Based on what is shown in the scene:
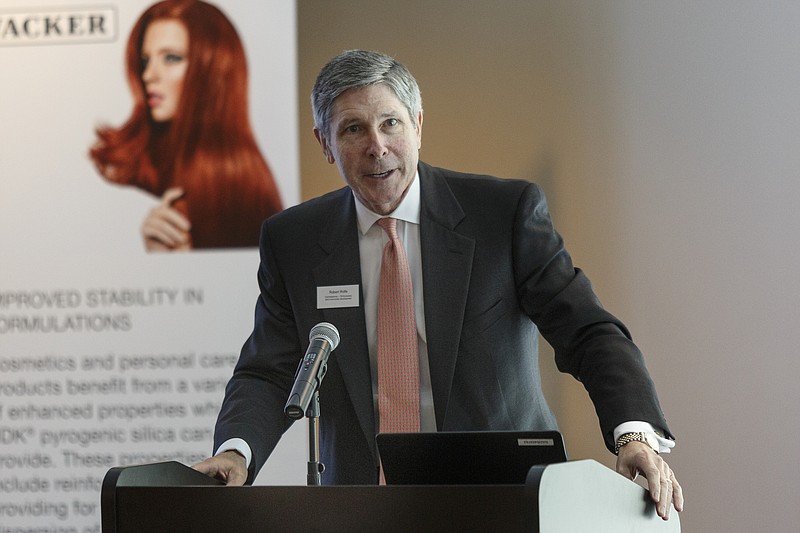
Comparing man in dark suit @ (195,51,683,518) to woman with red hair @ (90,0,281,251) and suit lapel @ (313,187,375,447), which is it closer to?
suit lapel @ (313,187,375,447)

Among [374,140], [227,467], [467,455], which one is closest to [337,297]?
[374,140]

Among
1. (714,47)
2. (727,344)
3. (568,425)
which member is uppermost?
(714,47)

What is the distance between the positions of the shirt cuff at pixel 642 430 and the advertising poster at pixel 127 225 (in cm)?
202

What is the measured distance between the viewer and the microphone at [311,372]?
1.63m

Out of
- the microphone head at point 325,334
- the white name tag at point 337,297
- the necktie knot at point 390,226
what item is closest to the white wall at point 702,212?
the necktie knot at point 390,226

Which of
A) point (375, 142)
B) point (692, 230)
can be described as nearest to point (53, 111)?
point (375, 142)

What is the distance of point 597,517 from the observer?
1.45m

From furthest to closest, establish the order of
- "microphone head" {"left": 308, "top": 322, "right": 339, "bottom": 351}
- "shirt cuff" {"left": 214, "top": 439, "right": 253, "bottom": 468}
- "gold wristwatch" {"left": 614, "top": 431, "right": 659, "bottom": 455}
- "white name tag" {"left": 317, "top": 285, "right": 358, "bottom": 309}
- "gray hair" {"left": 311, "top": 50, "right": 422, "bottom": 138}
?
"white name tag" {"left": 317, "top": 285, "right": 358, "bottom": 309}
"gray hair" {"left": 311, "top": 50, "right": 422, "bottom": 138}
"shirt cuff" {"left": 214, "top": 439, "right": 253, "bottom": 468}
"gold wristwatch" {"left": 614, "top": 431, "right": 659, "bottom": 455}
"microphone head" {"left": 308, "top": 322, "right": 339, "bottom": 351}

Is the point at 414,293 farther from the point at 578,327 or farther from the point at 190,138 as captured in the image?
the point at 190,138

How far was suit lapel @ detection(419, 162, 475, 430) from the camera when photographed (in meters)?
2.38

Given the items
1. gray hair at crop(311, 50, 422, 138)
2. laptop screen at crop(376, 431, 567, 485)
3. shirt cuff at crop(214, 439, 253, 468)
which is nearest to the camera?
laptop screen at crop(376, 431, 567, 485)

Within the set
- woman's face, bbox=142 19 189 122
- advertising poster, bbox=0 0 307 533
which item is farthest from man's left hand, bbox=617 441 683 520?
woman's face, bbox=142 19 189 122

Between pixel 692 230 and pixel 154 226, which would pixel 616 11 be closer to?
pixel 692 230

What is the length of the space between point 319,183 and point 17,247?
124 cm
